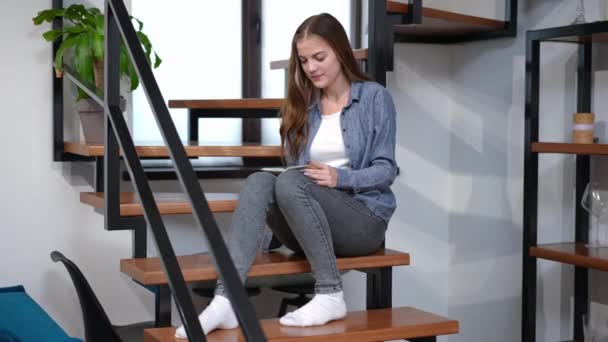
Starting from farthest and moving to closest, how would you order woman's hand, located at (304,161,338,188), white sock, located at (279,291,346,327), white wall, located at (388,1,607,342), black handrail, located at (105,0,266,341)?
white wall, located at (388,1,607,342)
woman's hand, located at (304,161,338,188)
white sock, located at (279,291,346,327)
black handrail, located at (105,0,266,341)

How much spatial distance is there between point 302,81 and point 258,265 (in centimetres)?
62

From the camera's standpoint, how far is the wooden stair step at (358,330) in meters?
2.26

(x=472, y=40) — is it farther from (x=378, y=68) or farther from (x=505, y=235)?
(x=378, y=68)

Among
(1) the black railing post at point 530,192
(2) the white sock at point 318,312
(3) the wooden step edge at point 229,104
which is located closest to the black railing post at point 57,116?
(3) the wooden step edge at point 229,104

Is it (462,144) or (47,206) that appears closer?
(47,206)

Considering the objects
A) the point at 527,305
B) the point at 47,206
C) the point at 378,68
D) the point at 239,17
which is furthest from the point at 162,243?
the point at 239,17

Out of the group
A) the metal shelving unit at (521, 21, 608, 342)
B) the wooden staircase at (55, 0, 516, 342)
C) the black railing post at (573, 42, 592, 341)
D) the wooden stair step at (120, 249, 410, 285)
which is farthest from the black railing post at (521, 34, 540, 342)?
the wooden stair step at (120, 249, 410, 285)

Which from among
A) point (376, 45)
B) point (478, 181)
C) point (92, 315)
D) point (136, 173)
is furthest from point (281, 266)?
point (478, 181)

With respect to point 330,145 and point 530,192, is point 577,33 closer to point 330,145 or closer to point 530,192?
point 530,192

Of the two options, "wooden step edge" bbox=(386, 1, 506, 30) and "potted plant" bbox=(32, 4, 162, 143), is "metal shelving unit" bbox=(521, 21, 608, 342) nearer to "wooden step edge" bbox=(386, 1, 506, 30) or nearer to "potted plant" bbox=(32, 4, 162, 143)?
"wooden step edge" bbox=(386, 1, 506, 30)

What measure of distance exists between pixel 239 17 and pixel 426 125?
102 centimetres

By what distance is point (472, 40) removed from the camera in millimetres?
4070

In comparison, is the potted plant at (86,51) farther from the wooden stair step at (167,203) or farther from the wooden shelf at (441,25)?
the wooden shelf at (441,25)

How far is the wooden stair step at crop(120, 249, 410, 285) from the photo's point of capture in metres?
2.41
